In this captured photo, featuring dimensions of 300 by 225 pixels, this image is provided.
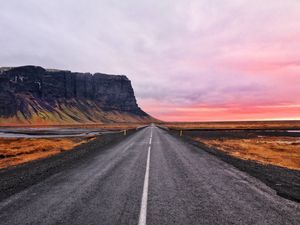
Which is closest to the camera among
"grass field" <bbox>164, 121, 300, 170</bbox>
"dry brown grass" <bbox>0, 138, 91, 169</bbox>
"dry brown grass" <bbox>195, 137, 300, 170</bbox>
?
"dry brown grass" <bbox>195, 137, 300, 170</bbox>

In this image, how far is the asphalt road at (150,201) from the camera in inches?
256

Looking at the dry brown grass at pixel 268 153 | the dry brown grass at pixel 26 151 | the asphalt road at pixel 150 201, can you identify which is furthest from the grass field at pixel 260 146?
the dry brown grass at pixel 26 151

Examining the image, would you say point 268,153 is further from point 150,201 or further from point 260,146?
point 150,201

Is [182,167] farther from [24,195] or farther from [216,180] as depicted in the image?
[24,195]

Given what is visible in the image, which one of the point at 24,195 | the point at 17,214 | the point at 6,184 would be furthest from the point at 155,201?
the point at 6,184

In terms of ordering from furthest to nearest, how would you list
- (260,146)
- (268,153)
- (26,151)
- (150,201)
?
(260,146) → (26,151) → (268,153) → (150,201)

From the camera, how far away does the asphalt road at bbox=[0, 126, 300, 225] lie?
651 centimetres

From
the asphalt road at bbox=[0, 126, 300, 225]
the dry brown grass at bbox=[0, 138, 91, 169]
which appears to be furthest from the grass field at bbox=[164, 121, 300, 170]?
the dry brown grass at bbox=[0, 138, 91, 169]

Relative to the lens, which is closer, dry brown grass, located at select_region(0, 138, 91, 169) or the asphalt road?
the asphalt road

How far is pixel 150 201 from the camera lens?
7.94 metres

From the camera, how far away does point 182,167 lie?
14.2m

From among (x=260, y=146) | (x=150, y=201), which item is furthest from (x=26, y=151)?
(x=150, y=201)

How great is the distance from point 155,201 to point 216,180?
3.80 meters

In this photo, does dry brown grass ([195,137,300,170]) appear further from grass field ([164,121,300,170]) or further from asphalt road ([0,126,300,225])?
asphalt road ([0,126,300,225])
